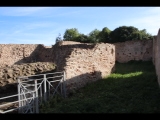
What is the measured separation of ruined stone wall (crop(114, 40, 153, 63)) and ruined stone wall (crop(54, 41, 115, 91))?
21.8 ft

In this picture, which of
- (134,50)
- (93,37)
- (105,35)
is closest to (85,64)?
(134,50)

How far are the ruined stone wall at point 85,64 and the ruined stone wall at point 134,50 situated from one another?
6.65m

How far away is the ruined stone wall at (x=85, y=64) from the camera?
31.8 feet

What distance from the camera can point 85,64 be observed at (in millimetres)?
10352

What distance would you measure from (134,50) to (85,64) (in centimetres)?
920

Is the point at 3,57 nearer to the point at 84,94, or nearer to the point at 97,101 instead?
the point at 84,94

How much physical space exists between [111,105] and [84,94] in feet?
7.85

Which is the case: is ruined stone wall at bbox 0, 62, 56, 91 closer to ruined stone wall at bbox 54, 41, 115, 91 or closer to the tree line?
ruined stone wall at bbox 54, 41, 115, 91

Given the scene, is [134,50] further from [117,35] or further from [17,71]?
[17,71]

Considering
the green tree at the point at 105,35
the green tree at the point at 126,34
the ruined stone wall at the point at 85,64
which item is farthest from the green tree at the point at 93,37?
the ruined stone wall at the point at 85,64
